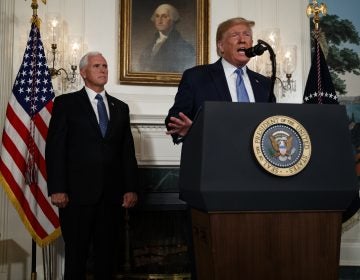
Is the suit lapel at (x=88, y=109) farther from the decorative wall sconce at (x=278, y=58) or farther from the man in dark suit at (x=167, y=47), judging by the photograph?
the decorative wall sconce at (x=278, y=58)

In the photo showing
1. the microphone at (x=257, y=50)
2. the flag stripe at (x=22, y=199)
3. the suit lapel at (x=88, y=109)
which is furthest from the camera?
the flag stripe at (x=22, y=199)

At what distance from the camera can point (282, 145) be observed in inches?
59.1

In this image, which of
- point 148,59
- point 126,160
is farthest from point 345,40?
point 126,160

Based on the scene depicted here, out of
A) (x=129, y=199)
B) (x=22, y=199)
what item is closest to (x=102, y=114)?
(x=129, y=199)

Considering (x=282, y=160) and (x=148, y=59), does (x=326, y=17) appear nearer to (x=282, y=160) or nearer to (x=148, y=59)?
(x=148, y=59)

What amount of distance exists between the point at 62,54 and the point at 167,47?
104 cm

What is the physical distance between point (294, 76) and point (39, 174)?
8.68 feet

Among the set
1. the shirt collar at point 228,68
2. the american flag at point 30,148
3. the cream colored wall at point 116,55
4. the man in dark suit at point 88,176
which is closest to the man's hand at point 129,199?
the man in dark suit at point 88,176

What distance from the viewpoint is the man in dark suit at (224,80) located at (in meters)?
2.11

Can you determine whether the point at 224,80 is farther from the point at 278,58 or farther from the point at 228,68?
the point at 278,58

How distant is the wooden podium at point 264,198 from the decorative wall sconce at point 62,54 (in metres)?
2.86

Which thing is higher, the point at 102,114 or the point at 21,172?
the point at 102,114

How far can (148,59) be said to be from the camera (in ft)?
14.8

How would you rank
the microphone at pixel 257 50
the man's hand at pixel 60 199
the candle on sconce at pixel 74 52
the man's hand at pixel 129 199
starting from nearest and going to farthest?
the microphone at pixel 257 50, the man's hand at pixel 60 199, the man's hand at pixel 129 199, the candle on sconce at pixel 74 52
